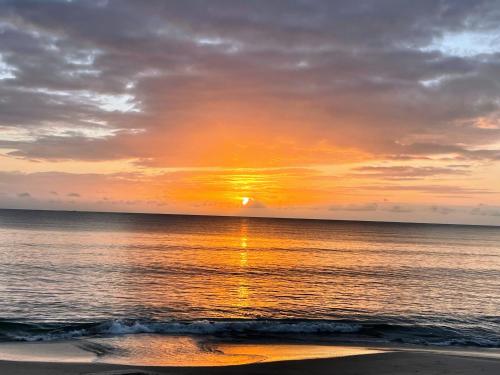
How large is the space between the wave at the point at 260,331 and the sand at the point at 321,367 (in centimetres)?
610

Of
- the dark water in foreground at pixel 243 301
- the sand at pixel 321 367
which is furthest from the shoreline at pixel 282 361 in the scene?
the dark water in foreground at pixel 243 301

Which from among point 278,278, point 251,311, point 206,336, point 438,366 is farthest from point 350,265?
point 438,366

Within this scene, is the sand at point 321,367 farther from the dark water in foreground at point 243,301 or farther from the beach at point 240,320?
the dark water in foreground at point 243,301

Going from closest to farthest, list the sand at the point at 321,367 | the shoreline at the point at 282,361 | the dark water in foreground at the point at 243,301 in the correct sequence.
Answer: the sand at the point at 321,367 → the shoreline at the point at 282,361 → the dark water in foreground at the point at 243,301

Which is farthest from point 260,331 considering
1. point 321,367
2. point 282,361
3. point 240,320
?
point 321,367

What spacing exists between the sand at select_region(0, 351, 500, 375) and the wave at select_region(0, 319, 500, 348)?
6103 millimetres

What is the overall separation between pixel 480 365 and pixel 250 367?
9.99m

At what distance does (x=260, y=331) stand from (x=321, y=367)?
9.11 m

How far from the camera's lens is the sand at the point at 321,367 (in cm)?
1833

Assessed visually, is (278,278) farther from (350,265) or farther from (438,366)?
(438,366)

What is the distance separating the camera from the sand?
18328 millimetres

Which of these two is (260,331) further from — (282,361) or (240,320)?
(282,361)

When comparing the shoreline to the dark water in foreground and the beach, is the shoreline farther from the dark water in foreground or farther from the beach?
the dark water in foreground

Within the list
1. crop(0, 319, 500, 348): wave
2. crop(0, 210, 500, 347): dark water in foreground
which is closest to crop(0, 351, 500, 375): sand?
crop(0, 319, 500, 348): wave
